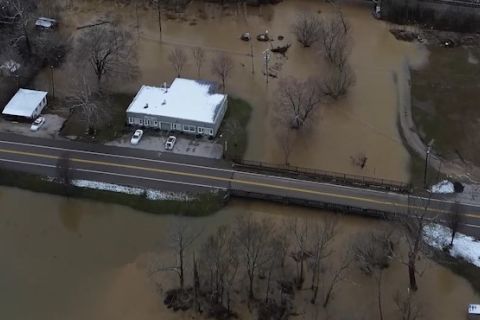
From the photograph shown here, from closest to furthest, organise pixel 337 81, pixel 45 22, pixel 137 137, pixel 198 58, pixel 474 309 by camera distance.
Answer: pixel 474 309 → pixel 137 137 → pixel 337 81 → pixel 198 58 → pixel 45 22

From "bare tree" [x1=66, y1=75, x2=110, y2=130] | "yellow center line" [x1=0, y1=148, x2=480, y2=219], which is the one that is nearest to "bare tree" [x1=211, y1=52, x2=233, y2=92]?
"bare tree" [x1=66, y1=75, x2=110, y2=130]

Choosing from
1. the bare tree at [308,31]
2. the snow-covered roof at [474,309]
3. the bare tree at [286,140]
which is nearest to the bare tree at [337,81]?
the bare tree at [308,31]

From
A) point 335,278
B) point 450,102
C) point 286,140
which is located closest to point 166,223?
point 335,278

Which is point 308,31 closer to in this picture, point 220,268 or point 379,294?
point 379,294

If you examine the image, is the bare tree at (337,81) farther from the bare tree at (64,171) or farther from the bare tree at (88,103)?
the bare tree at (64,171)

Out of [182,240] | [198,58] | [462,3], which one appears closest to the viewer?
[182,240]

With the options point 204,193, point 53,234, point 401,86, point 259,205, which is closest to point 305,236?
point 259,205
